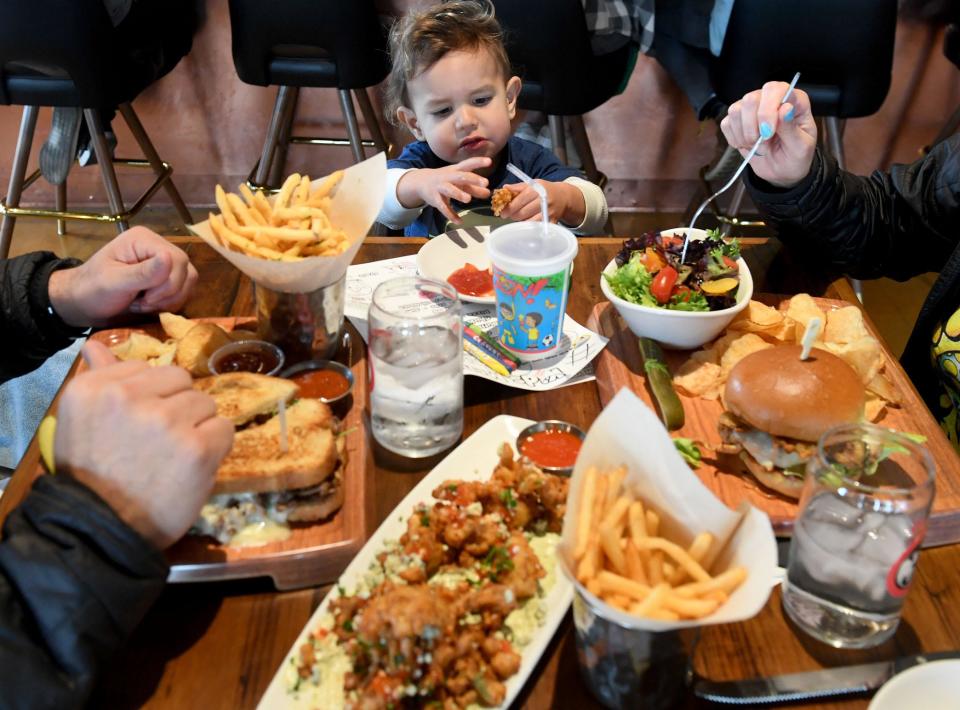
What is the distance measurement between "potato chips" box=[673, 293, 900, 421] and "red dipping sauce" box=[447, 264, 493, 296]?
1.75 feet

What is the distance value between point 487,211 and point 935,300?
45.6 inches

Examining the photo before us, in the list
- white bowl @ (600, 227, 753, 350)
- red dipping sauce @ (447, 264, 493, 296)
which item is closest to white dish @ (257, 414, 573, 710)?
white bowl @ (600, 227, 753, 350)

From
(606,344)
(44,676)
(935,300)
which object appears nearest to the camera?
(44,676)

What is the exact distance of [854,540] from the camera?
106cm

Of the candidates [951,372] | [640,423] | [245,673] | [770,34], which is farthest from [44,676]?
[770,34]

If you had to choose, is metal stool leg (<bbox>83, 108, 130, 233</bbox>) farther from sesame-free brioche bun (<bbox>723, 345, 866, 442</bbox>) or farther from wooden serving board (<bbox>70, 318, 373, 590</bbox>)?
sesame-free brioche bun (<bbox>723, 345, 866, 442</bbox>)

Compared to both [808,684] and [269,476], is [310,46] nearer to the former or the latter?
[269,476]

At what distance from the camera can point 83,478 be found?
3.42ft

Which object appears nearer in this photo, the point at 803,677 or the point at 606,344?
the point at 803,677

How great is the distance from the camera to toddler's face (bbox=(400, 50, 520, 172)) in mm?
2373

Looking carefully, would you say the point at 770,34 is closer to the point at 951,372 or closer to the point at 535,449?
the point at 951,372

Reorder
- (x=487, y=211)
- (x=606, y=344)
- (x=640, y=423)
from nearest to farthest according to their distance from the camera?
(x=640, y=423) < (x=606, y=344) < (x=487, y=211)

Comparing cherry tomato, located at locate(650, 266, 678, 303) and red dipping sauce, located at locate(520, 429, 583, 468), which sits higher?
cherry tomato, located at locate(650, 266, 678, 303)


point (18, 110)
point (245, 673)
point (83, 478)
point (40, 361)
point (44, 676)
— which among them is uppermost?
point (83, 478)
